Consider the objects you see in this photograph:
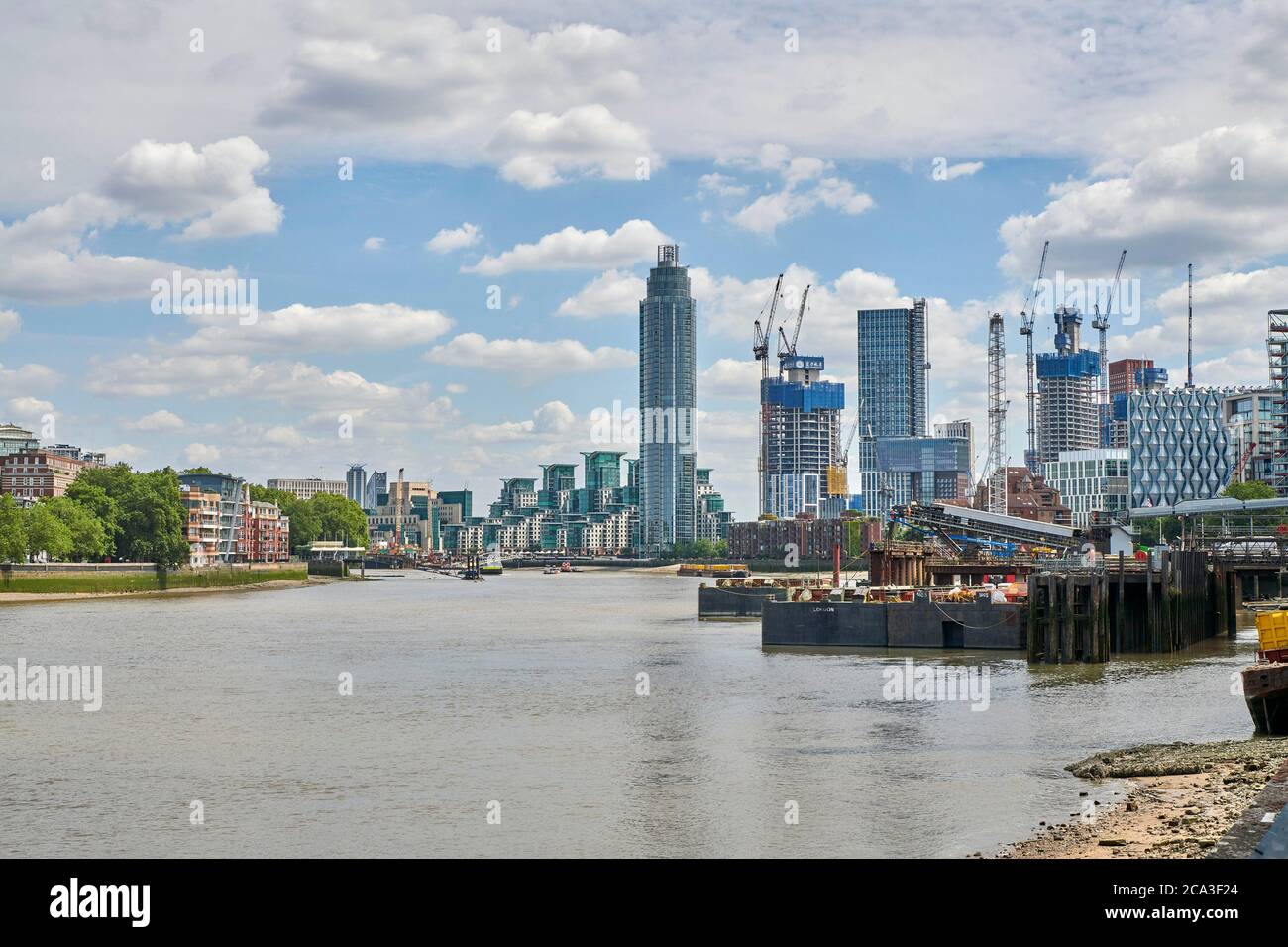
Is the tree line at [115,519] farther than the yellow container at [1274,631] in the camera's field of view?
Yes

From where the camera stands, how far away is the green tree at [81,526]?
6865 inches

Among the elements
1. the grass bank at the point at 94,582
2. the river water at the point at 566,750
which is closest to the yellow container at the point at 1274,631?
the river water at the point at 566,750

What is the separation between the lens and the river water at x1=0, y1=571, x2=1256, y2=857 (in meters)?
33.4

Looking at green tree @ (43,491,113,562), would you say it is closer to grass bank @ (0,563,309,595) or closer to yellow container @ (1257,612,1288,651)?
grass bank @ (0,563,309,595)

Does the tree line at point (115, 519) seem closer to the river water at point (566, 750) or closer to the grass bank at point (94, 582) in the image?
the grass bank at point (94, 582)

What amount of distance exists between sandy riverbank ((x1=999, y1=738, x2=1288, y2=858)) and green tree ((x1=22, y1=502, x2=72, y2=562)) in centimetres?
14756

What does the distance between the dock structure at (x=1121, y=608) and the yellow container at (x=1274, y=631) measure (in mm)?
26672

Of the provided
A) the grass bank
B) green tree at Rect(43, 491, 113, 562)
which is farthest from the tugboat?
green tree at Rect(43, 491, 113, 562)

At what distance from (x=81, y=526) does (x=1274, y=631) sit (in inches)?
6203

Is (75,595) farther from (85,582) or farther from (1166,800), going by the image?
(1166,800)

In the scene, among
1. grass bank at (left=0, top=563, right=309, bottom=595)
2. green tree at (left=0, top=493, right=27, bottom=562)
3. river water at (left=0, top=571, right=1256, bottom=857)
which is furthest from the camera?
green tree at (left=0, top=493, right=27, bottom=562)

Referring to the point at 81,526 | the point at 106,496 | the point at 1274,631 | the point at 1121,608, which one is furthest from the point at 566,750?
the point at 106,496
